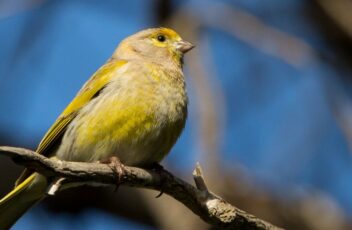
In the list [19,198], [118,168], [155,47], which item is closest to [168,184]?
[118,168]

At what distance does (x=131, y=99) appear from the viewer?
609 cm

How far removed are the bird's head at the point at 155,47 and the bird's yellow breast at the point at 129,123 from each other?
0.65 m

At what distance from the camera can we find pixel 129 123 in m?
5.96

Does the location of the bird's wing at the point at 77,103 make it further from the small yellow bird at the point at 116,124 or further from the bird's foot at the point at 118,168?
the bird's foot at the point at 118,168

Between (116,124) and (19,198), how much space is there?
2.73 feet

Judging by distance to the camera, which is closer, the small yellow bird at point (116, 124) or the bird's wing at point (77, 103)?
the small yellow bird at point (116, 124)

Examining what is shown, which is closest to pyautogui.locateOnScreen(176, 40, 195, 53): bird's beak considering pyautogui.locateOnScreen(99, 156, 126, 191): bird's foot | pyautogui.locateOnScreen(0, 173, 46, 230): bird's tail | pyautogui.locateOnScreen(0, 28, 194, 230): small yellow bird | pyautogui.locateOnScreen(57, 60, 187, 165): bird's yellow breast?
pyautogui.locateOnScreen(0, 28, 194, 230): small yellow bird

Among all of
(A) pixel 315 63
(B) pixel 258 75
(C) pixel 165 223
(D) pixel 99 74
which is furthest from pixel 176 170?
(D) pixel 99 74

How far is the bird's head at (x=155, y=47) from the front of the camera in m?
7.04

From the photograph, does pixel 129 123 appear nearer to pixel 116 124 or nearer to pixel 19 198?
pixel 116 124

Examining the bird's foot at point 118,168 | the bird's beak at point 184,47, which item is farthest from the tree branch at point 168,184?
the bird's beak at point 184,47

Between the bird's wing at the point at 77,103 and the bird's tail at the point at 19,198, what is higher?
the bird's wing at the point at 77,103

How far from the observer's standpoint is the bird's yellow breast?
5988 millimetres

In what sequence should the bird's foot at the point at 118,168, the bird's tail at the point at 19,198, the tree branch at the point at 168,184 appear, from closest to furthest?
the tree branch at the point at 168,184 → the bird's foot at the point at 118,168 → the bird's tail at the point at 19,198
